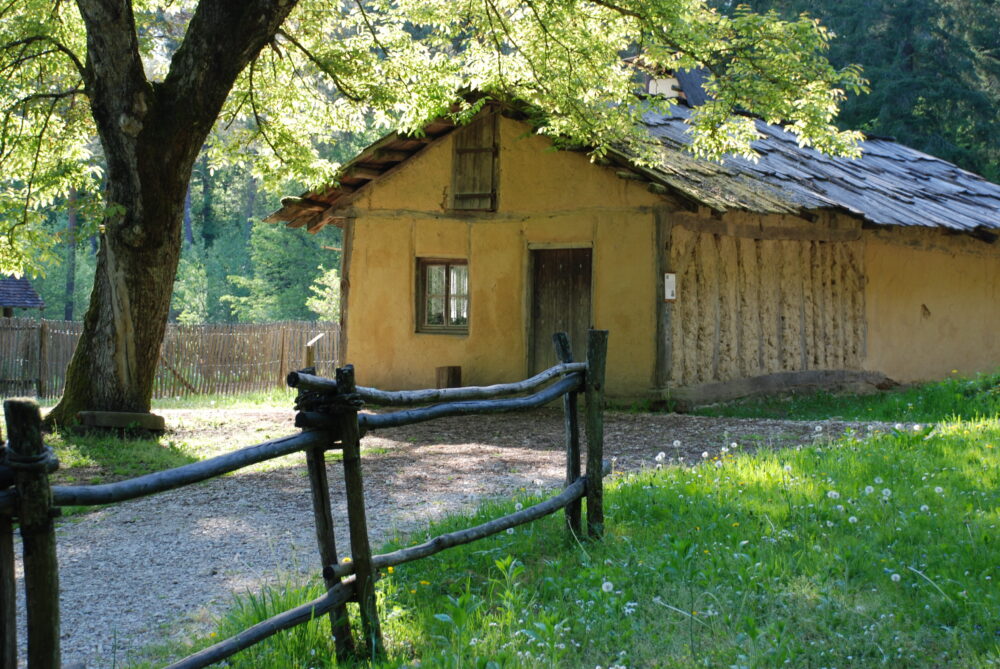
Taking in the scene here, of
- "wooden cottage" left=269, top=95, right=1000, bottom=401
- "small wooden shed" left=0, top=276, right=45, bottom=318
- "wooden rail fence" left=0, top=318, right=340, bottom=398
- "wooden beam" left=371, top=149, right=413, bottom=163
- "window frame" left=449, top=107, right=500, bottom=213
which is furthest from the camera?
"small wooden shed" left=0, top=276, right=45, bottom=318

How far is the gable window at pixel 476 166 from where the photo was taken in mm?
13258

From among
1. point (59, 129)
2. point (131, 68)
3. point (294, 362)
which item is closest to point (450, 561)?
point (131, 68)

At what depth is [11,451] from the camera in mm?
2654

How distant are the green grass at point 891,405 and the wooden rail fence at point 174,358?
28.1ft

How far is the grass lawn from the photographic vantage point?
3.68 m

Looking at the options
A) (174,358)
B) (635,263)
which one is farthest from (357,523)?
(174,358)

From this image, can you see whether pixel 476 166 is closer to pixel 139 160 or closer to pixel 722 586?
pixel 139 160

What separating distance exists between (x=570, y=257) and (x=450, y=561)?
8.32 metres

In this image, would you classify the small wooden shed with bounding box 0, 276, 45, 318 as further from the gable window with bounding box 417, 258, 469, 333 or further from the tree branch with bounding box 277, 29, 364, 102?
the tree branch with bounding box 277, 29, 364, 102

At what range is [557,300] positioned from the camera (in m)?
13.0

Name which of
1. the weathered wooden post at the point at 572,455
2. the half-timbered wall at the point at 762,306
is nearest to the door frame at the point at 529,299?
the half-timbered wall at the point at 762,306

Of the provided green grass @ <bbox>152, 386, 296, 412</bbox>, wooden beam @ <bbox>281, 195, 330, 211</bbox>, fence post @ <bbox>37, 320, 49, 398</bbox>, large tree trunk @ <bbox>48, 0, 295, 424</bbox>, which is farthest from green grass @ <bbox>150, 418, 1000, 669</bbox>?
fence post @ <bbox>37, 320, 49, 398</bbox>

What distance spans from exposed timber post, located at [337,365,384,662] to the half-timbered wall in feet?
28.0

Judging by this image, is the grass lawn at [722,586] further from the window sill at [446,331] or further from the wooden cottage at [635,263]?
the window sill at [446,331]
